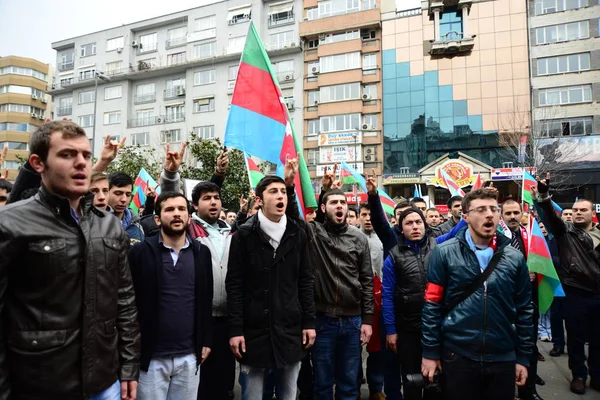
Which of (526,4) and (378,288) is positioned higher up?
(526,4)

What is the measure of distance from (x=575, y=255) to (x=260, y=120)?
4.30 m

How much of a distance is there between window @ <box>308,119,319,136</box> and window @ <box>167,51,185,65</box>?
1425cm

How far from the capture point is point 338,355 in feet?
12.8

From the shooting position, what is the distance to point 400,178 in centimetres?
2908

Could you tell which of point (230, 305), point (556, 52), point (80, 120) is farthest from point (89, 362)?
point (80, 120)

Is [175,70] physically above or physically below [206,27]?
below

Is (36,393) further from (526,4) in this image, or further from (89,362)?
(526,4)

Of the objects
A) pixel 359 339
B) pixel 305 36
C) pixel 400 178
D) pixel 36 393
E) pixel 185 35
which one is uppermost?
pixel 185 35

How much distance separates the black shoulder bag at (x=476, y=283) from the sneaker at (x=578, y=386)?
2994mm

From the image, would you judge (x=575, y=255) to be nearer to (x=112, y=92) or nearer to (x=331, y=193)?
(x=331, y=193)

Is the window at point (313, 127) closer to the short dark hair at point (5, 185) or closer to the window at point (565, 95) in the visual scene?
the window at point (565, 95)

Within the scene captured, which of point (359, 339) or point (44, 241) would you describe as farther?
point (359, 339)

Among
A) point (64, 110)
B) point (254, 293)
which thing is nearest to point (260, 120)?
point (254, 293)

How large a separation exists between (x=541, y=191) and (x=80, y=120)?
145ft
